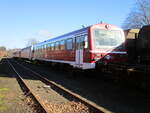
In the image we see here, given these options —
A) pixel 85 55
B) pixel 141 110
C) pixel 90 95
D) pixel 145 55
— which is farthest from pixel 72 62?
pixel 141 110

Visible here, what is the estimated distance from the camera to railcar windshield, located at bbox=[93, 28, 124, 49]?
13420 millimetres

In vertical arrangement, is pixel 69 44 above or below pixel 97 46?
above

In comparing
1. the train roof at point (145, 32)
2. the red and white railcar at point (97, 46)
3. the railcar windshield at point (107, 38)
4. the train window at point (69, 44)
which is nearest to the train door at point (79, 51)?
the red and white railcar at point (97, 46)

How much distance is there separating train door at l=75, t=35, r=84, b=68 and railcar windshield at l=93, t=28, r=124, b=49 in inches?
42.5

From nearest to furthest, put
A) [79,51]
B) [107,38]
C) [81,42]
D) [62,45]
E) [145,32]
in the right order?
[145,32] → [107,38] → [81,42] → [79,51] → [62,45]

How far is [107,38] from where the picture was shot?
1379cm

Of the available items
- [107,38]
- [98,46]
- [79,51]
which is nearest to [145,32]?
[107,38]

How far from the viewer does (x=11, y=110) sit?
7.68 metres

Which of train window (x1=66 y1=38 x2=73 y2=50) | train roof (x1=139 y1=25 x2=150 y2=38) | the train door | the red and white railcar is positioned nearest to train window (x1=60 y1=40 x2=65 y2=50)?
train window (x1=66 y1=38 x2=73 y2=50)

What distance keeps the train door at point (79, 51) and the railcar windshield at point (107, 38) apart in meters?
1.08

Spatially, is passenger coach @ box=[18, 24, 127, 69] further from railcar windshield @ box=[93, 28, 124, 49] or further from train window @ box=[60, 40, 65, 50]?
train window @ box=[60, 40, 65, 50]

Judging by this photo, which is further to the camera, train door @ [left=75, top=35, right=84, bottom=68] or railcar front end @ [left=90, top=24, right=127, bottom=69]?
train door @ [left=75, top=35, right=84, bottom=68]

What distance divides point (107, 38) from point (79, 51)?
1.85 metres

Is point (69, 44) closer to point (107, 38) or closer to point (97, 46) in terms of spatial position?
point (107, 38)
